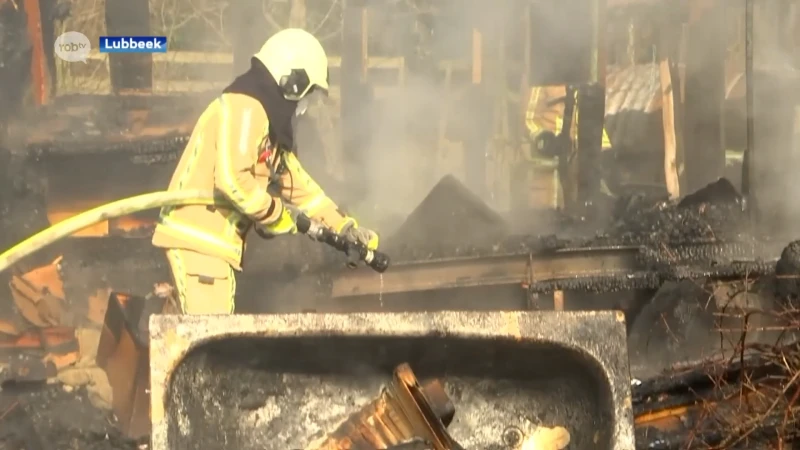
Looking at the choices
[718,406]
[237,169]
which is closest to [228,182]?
[237,169]

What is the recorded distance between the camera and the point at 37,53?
5.40 meters

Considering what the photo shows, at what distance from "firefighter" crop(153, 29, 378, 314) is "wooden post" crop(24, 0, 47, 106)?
7.23ft

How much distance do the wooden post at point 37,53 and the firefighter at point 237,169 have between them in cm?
220

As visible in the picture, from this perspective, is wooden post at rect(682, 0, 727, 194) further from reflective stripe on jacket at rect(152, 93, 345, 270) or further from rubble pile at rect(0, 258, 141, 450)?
rubble pile at rect(0, 258, 141, 450)

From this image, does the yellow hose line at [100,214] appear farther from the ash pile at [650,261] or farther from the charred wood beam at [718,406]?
the charred wood beam at [718,406]

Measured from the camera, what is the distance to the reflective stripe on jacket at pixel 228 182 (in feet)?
11.7

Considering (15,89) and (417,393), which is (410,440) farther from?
(15,89)

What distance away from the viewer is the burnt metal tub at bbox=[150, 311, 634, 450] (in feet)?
7.47

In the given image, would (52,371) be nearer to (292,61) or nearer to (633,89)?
(292,61)

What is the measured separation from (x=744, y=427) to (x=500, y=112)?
4293 millimetres

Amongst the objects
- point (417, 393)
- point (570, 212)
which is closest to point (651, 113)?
point (570, 212)

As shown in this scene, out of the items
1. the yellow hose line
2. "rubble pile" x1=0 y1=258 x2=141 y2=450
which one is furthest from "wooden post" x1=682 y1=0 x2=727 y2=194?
"rubble pile" x1=0 y1=258 x2=141 y2=450

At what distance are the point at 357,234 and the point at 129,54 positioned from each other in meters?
2.63

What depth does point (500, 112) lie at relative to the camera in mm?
6465
